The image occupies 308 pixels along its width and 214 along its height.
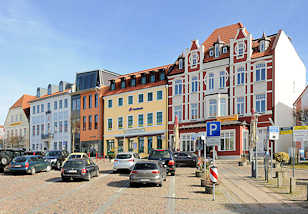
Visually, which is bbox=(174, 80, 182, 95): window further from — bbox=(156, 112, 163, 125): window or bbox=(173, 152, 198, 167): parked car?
bbox=(173, 152, 198, 167): parked car

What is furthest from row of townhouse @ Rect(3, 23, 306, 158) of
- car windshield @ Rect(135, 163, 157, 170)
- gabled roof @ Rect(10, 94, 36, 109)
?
gabled roof @ Rect(10, 94, 36, 109)

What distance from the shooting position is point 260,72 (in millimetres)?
42062

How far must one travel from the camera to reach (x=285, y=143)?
41.3m

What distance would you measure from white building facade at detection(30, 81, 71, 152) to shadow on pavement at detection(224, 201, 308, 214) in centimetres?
5611

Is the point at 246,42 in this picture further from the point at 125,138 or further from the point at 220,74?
the point at 125,138

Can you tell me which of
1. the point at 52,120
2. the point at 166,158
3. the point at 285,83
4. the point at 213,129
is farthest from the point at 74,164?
the point at 52,120

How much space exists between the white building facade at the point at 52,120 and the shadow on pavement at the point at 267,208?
56.1m

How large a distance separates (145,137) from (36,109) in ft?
105

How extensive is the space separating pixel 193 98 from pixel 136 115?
422 inches

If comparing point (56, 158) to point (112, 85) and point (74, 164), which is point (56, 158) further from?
point (112, 85)

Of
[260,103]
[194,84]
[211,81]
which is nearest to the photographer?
[260,103]

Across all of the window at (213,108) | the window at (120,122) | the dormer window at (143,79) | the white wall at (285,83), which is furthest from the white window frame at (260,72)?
the window at (120,122)

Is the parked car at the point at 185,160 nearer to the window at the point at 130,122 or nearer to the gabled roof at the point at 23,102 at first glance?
the window at the point at 130,122

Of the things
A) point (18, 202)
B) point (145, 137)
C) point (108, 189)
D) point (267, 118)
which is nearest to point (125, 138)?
point (145, 137)
